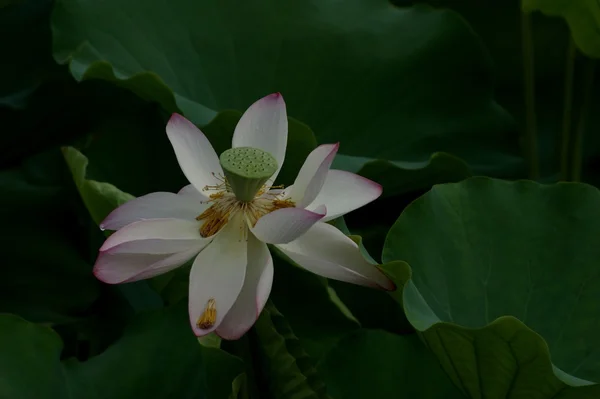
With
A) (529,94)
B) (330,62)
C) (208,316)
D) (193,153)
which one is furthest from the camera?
(529,94)

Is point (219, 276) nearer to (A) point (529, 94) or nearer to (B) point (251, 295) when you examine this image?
(B) point (251, 295)

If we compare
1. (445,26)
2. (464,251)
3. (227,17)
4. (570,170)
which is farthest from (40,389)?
(570,170)

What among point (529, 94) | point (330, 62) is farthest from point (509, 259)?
point (529, 94)

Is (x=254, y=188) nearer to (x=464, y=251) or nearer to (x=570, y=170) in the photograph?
(x=464, y=251)

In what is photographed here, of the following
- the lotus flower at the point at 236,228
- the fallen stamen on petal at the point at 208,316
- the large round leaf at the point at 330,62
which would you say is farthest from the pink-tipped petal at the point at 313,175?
the large round leaf at the point at 330,62

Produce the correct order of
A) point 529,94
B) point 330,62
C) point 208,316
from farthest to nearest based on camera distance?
1. point 529,94
2. point 330,62
3. point 208,316

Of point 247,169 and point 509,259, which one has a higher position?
point 247,169

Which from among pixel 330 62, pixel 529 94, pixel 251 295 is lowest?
pixel 529 94
